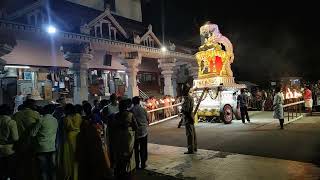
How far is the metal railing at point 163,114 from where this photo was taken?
17.3m

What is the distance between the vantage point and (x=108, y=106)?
821cm

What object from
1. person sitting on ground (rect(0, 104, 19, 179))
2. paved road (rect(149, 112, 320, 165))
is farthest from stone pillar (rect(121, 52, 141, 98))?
person sitting on ground (rect(0, 104, 19, 179))

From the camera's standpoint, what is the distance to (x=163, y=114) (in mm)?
18969

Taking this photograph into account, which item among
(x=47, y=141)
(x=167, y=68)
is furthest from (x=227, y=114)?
(x=47, y=141)

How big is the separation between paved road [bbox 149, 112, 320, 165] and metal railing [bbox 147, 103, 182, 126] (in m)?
2.49

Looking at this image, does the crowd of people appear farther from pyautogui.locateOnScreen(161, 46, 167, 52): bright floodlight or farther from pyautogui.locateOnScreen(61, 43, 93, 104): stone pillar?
pyautogui.locateOnScreen(161, 46, 167, 52): bright floodlight

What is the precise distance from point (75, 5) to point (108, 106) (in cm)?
1464

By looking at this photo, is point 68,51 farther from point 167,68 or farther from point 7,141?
point 7,141

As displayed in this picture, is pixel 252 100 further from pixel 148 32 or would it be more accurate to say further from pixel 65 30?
pixel 65 30

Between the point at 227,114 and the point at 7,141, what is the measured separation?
11.7 metres

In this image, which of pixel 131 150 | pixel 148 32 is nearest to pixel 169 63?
pixel 148 32

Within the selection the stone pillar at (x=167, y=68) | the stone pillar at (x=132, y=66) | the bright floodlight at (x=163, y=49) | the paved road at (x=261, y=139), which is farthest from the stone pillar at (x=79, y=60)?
the stone pillar at (x=167, y=68)

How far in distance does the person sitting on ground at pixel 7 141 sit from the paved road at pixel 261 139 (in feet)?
19.1

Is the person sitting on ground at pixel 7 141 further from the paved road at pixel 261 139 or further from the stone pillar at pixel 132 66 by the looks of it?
the stone pillar at pixel 132 66
